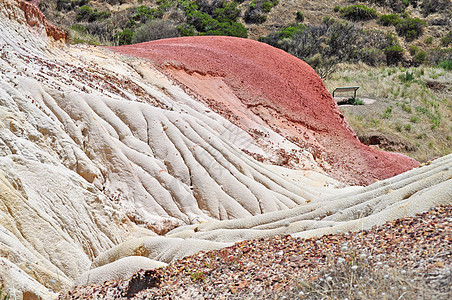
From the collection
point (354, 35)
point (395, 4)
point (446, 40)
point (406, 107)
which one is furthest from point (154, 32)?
point (395, 4)

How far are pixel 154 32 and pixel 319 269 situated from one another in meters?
20.8

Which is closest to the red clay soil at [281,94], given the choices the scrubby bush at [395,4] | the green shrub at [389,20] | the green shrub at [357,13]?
the green shrub at [357,13]

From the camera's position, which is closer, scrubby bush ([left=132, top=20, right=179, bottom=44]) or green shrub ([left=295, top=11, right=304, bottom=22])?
scrubby bush ([left=132, top=20, right=179, bottom=44])

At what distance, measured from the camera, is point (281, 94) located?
42.0 ft

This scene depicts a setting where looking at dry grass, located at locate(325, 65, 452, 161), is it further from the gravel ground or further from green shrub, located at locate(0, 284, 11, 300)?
green shrub, located at locate(0, 284, 11, 300)

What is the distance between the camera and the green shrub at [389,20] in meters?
31.5

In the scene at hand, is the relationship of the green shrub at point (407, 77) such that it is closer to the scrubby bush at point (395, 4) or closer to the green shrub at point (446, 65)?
the green shrub at point (446, 65)

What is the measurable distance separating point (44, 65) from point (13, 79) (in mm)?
1512

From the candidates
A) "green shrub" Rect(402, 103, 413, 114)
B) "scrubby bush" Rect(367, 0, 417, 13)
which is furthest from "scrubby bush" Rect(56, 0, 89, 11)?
"green shrub" Rect(402, 103, 413, 114)

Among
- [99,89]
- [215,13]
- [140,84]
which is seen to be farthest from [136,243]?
[215,13]

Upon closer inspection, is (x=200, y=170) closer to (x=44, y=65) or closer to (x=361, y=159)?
(x=44, y=65)

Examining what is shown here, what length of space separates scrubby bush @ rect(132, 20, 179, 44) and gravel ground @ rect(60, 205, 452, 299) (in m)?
19.4

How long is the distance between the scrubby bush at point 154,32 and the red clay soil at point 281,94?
27.9 ft

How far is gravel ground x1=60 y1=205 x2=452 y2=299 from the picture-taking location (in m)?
2.44
